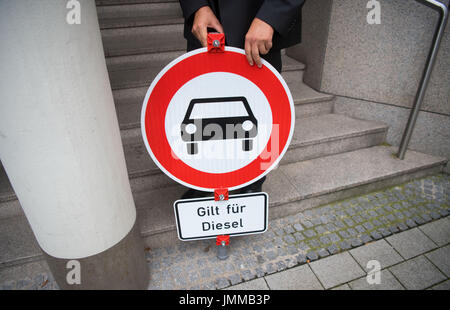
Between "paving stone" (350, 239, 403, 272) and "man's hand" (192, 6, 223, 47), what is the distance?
185 centimetres

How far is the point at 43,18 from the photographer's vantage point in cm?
103

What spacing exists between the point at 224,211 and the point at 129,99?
6.53ft

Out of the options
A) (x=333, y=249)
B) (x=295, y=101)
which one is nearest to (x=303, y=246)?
(x=333, y=249)

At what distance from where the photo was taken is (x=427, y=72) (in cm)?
247

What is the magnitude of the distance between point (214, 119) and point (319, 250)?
5.04 feet

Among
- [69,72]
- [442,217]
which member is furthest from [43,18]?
[442,217]

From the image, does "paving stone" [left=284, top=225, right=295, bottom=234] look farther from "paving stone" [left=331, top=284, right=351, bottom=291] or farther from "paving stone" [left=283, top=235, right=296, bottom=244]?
"paving stone" [left=331, top=284, right=351, bottom=291]

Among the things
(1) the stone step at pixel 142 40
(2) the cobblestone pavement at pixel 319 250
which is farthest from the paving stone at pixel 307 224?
(1) the stone step at pixel 142 40

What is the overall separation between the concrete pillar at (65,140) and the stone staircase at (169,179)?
66 cm

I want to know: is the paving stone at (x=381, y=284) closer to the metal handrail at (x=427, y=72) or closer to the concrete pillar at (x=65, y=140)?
the metal handrail at (x=427, y=72)

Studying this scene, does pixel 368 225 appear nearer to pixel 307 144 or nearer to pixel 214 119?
pixel 307 144

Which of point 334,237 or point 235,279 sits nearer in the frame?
point 235,279
